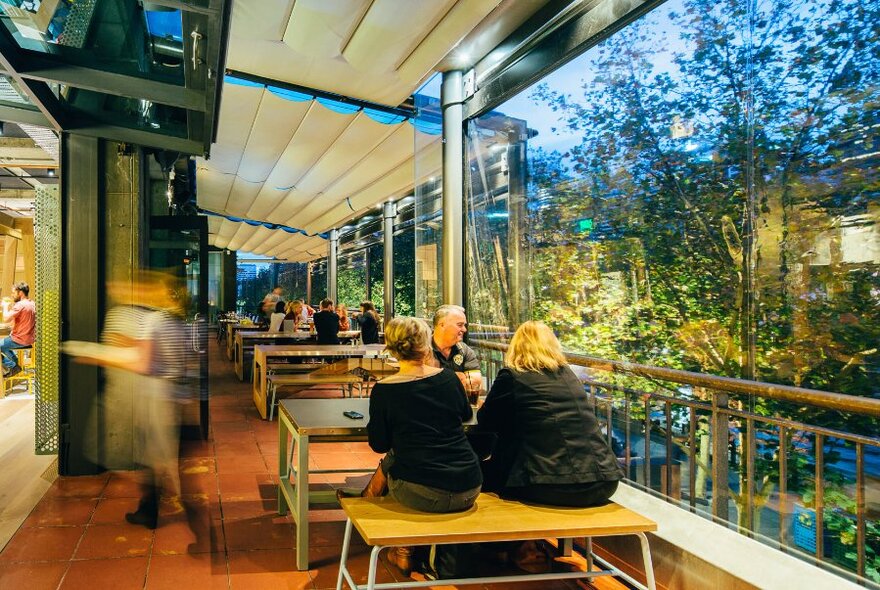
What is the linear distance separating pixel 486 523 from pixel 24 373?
8.35m

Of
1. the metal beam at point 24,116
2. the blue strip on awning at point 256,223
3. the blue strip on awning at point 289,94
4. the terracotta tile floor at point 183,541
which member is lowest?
the terracotta tile floor at point 183,541

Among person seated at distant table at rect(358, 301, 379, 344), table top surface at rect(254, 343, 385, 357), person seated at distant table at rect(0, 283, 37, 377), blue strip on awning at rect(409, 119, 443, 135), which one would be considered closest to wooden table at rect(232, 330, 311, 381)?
person seated at distant table at rect(358, 301, 379, 344)

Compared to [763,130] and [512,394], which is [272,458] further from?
[763,130]

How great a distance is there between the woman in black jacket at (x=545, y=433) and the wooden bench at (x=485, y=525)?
86 mm

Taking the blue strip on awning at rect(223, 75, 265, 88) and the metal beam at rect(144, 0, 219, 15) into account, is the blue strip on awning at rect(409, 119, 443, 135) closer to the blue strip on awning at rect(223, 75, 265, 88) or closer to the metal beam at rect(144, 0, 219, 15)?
the blue strip on awning at rect(223, 75, 265, 88)

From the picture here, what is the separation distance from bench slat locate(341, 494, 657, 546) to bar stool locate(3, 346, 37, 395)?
24.9 feet

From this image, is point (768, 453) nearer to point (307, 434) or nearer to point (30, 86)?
point (307, 434)

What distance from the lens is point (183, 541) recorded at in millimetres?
3428

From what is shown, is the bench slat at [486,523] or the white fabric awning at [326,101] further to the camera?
the white fabric awning at [326,101]

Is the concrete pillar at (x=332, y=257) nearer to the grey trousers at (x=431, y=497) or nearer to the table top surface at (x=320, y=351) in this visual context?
the table top surface at (x=320, y=351)

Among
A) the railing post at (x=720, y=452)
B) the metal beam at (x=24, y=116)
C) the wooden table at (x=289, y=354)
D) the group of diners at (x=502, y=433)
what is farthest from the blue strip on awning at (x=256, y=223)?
the railing post at (x=720, y=452)

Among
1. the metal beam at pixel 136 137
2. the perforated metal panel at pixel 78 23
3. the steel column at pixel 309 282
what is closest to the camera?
the perforated metal panel at pixel 78 23

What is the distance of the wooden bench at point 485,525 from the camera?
227 centimetres

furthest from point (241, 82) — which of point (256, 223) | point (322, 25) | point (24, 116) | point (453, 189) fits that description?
point (256, 223)
